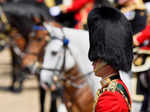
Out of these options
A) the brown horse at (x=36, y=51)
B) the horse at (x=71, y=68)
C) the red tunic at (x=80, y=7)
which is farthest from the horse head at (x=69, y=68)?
the red tunic at (x=80, y=7)

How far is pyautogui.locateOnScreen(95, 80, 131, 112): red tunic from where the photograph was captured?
5.98ft

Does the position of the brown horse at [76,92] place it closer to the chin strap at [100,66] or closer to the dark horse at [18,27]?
the chin strap at [100,66]

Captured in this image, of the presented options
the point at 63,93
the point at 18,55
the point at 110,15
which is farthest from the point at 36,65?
the point at 110,15

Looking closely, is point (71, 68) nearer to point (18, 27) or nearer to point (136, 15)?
point (136, 15)

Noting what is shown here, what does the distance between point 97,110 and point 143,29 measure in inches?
102

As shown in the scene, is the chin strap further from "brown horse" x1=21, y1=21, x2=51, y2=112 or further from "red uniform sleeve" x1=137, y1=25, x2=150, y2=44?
"brown horse" x1=21, y1=21, x2=51, y2=112

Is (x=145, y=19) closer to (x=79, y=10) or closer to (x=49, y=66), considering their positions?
(x=49, y=66)

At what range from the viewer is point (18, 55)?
7.84 meters

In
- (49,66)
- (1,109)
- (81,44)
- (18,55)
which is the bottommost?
(1,109)

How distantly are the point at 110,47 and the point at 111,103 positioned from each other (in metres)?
0.36

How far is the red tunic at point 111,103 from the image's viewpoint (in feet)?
5.98

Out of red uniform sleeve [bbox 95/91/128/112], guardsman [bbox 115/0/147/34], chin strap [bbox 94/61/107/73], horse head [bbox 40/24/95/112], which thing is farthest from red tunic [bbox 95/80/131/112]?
guardsman [bbox 115/0/147/34]

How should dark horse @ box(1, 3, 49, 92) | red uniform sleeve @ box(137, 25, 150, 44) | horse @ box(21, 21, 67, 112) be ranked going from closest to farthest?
1. red uniform sleeve @ box(137, 25, 150, 44)
2. horse @ box(21, 21, 67, 112)
3. dark horse @ box(1, 3, 49, 92)

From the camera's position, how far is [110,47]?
205 centimetres
